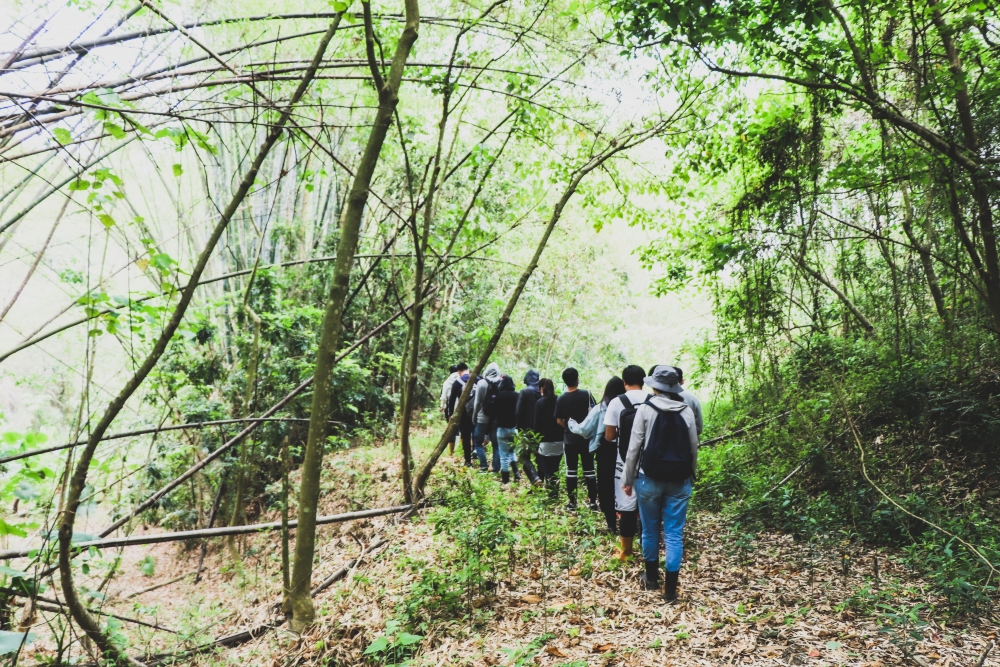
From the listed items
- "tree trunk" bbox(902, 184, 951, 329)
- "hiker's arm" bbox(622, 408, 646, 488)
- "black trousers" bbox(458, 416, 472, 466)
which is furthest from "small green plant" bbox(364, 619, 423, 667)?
"tree trunk" bbox(902, 184, 951, 329)

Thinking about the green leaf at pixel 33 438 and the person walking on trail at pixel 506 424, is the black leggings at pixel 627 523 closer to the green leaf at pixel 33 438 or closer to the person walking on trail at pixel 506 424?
the person walking on trail at pixel 506 424

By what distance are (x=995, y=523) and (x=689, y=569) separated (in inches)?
93.4

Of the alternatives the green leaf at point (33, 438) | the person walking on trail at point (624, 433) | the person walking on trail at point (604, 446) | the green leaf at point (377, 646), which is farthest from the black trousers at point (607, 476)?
the green leaf at point (33, 438)

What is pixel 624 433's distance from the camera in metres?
4.73

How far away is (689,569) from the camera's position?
15.8ft

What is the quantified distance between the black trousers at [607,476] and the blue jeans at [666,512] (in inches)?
37.5

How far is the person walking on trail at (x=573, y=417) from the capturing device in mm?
5965

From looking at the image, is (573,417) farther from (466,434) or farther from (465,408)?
(466,434)

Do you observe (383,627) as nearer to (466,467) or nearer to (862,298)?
(466,467)

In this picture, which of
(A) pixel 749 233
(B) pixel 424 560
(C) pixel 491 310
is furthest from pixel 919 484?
(C) pixel 491 310

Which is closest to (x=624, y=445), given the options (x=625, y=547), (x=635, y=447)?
(x=635, y=447)

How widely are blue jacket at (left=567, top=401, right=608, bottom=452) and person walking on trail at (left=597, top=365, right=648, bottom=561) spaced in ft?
1.25

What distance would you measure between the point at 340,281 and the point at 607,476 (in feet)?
10.6

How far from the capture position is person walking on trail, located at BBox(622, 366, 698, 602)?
13.3ft
